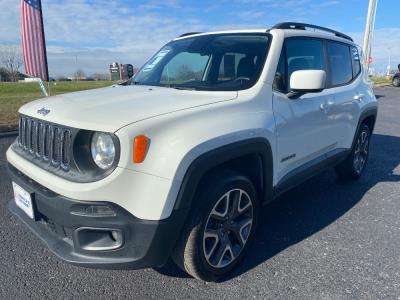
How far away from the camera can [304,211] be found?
4.05 meters

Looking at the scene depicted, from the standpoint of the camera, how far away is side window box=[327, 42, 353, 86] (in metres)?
4.17

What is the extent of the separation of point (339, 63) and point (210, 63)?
1822mm

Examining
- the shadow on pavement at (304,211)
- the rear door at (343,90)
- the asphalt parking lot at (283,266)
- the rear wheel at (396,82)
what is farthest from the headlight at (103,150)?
the rear wheel at (396,82)

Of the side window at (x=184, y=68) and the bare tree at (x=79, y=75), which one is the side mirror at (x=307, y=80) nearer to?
the side window at (x=184, y=68)

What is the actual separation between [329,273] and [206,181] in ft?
4.09

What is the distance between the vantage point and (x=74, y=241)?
2.32 metres

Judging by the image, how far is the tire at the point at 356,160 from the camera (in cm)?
485

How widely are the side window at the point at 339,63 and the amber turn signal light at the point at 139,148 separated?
272 cm

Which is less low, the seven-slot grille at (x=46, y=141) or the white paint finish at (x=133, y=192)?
the seven-slot grille at (x=46, y=141)

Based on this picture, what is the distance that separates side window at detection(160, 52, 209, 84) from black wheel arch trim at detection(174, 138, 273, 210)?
922 millimetres

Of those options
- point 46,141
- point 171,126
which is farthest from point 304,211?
point 46,141

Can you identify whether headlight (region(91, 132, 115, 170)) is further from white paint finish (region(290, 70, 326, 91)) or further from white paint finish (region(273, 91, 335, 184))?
white paint finish (region(290, 70, 326, 91))

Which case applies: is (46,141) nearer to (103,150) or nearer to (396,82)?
(103,150)

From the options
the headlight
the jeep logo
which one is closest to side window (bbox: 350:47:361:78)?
the headlight
